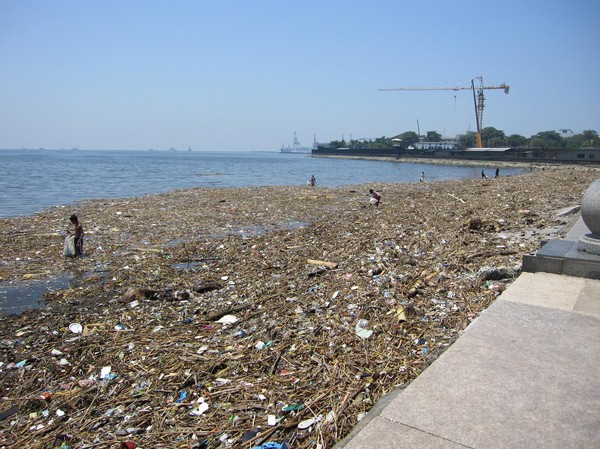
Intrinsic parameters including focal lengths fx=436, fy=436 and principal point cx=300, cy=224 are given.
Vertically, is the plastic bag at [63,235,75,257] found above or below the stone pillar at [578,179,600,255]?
below

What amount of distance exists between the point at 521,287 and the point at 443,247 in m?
4.05

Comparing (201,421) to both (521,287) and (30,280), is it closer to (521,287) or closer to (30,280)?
(521,287)

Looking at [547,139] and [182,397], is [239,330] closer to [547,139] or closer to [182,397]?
[182,397]

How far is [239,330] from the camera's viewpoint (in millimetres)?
5715

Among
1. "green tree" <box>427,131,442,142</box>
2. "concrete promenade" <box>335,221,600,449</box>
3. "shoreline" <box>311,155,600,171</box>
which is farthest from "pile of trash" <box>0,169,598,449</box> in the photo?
"green tree" <box>427,131,442,142</box>

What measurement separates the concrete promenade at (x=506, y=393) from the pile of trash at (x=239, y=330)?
0.57m

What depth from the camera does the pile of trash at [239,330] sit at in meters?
3.76

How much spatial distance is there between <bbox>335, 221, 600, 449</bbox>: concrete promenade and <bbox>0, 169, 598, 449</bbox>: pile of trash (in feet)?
1.86

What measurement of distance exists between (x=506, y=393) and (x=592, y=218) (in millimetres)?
3820

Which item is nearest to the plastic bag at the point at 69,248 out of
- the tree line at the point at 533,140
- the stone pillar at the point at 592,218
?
the stone pillar at the point at 592,218

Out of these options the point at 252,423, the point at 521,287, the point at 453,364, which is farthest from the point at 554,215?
the point at 252,423

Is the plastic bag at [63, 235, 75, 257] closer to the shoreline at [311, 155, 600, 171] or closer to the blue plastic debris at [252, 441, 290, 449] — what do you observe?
the blue plastic debris at [252, 441, 290, 449]

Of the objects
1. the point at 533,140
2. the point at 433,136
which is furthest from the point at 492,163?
the point at 433,136

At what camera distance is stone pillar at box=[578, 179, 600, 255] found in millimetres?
5461
